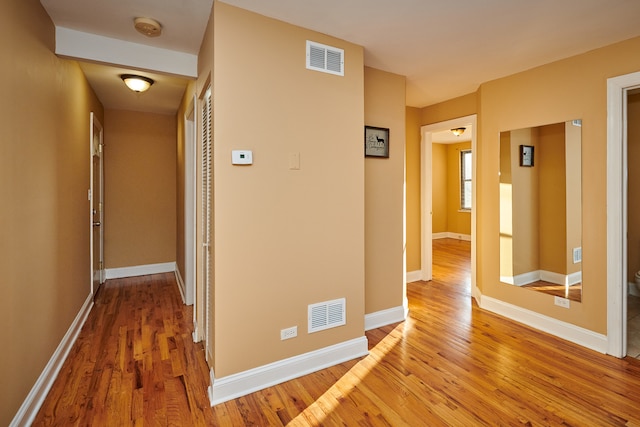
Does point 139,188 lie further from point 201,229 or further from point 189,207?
point 201,229

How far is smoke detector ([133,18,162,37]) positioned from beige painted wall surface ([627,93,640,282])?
515 cm

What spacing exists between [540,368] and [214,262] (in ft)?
8.37

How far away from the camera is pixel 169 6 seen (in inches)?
80.3

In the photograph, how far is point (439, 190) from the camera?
9.02 meters

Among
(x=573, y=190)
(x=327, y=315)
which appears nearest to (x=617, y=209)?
(x=573, y=190)

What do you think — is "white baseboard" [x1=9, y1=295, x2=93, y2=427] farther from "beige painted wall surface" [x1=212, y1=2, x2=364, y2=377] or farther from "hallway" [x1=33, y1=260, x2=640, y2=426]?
"beige painted wall surface" [x1=212, y1=2, x2=364, y2=377]

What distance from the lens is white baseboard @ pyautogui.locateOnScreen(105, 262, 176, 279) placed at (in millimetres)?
5023

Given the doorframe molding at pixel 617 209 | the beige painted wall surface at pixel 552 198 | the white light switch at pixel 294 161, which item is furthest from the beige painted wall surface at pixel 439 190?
the white light switch at pixel 294 161

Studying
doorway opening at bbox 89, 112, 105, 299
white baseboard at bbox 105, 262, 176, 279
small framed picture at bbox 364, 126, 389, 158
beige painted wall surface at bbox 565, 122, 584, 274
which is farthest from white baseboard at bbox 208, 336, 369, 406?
white baseboard at bbox 105, 262, 176, 279

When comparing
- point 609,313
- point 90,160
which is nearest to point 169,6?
point 90,160

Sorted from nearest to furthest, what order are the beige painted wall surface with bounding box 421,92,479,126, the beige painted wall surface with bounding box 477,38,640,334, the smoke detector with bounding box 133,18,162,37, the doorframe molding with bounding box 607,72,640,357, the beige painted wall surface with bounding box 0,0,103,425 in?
1. the beige painted wall surface with bounding box 0,0,103,425
2. the smoke detector with bounding box 133,18,162,37
3. the doorframe molding with bounding box 607,72,640,357
4. the beige painted wall surface with bounding box 477,38,640,334
5. the beige painted wall surface with bounding box 421,92,479,126

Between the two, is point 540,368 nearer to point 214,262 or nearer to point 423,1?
point 214,262

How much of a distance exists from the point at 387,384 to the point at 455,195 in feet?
25.0

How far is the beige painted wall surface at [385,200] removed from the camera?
10.2 ft
